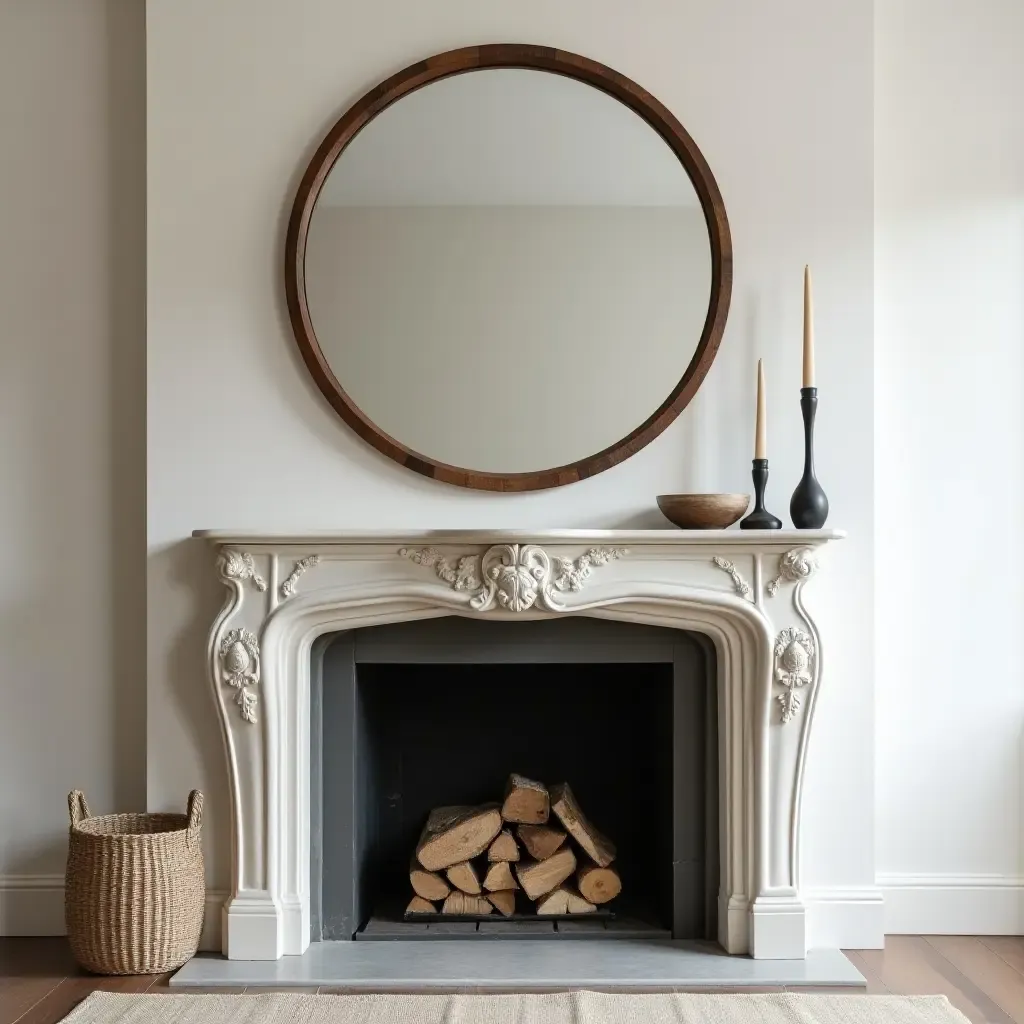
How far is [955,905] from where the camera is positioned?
9.86 feet

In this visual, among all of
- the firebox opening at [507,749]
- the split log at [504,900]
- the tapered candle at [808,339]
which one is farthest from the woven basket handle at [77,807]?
the tapered candle at [808,339]

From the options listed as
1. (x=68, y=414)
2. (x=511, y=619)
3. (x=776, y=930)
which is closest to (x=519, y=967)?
(x=776, y=930)

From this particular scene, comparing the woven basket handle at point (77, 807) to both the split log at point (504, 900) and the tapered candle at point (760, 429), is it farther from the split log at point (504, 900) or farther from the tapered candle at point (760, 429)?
the tapered candle at point (760, 429)

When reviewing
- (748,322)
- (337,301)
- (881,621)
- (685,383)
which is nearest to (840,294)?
(748,322)

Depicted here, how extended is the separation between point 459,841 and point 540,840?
0.22 metres

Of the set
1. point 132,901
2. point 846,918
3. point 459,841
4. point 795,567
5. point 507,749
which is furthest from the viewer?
point 507,749

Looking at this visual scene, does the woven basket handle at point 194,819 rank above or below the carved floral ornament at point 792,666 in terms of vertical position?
below

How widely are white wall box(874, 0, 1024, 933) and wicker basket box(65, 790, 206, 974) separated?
181 centimetres

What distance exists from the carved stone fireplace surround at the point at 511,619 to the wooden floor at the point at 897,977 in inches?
9.5

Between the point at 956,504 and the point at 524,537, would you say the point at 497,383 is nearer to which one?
the point at 524,537

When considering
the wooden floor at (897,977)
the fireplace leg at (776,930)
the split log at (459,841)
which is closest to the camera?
the wooden floor at (897,977)

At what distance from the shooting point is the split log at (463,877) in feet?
9.76

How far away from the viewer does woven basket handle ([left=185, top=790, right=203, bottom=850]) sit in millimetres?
2678

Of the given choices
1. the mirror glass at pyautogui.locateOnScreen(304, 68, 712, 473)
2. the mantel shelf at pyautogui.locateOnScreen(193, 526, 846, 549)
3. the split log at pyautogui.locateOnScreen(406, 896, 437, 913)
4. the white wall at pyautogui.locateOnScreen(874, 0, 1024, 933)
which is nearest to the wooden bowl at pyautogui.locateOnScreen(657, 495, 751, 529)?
the mantel shelf at pyautogui.locateOnScreen(193, 526, 846, 549)
